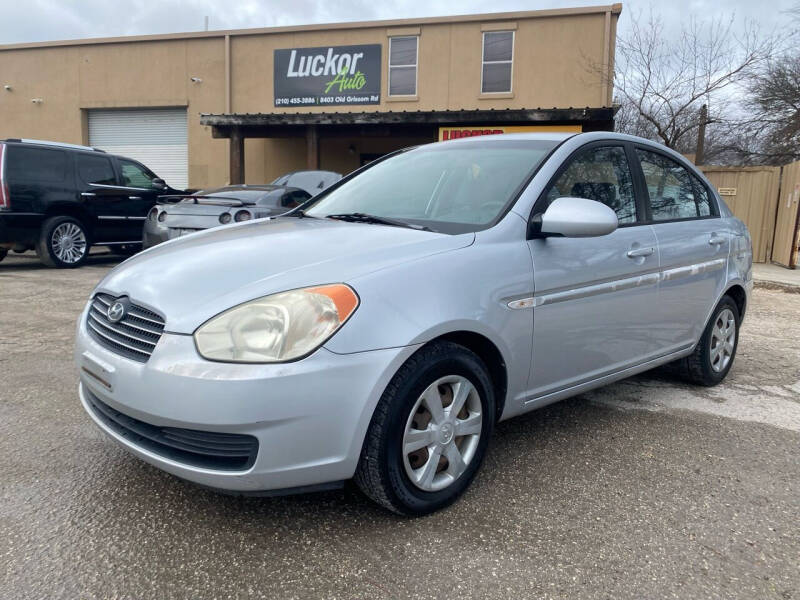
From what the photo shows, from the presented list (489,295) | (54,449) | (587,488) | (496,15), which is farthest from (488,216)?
(496,15)

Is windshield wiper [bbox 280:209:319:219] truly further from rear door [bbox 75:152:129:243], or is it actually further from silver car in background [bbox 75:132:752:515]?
rear door [bbox 75:152:129:243]

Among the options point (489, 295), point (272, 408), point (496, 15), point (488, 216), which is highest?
point (496, 15)

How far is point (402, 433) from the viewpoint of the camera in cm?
217

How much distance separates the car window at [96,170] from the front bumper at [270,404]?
Answer: 8081mm

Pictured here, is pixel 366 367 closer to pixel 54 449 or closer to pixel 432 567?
pixel 432 567

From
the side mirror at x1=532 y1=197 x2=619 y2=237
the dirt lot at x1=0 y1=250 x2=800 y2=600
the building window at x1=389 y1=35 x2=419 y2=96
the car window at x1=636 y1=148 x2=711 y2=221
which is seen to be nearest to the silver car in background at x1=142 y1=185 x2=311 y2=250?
the dirt lot at x1=0 y1=250 x2=800 y2=600

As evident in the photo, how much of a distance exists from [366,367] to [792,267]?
39.6ft

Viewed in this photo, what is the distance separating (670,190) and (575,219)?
145 cm

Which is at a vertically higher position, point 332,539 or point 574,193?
point 574,193

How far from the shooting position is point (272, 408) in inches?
75.7

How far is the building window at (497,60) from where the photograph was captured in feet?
54.4

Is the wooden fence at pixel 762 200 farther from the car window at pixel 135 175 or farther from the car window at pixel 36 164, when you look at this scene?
the car window at pixel 36 164

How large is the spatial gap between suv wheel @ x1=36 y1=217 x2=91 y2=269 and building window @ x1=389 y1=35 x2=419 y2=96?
10666 millimetres

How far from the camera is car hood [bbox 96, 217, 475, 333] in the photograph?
2086 millimetres
